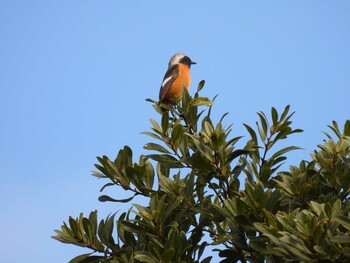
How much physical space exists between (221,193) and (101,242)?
94 cm

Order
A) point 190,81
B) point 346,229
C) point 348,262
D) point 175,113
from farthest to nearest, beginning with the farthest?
point 190,81, point 175,113, point 346,229, point 348,262

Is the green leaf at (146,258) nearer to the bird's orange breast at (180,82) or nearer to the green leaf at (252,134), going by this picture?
the green leaf at (252,134)

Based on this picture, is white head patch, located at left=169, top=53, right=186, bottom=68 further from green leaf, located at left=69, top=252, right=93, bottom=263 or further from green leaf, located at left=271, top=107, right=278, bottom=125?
green leaf, located at left=69, top=252, right=93, bottom=263

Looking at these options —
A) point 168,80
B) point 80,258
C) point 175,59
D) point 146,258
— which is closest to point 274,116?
point 146,258

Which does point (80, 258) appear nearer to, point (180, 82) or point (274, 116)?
point (274, 116)

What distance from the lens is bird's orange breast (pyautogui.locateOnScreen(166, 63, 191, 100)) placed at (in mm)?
9125

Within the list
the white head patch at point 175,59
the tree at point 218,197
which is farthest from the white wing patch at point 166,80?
the tree at point 218,197

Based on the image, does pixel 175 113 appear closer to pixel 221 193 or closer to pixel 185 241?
pixel 221 193

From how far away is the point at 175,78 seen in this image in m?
9.40

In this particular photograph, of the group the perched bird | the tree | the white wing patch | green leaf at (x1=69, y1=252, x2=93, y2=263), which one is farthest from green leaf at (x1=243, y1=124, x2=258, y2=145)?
Answer: the white wing patch

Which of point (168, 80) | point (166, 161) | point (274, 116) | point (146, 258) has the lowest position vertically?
point (146, 258)

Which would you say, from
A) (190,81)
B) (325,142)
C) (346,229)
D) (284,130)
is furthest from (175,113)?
(190,81)

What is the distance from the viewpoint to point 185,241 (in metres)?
4.23

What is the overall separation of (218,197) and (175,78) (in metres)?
4.93
